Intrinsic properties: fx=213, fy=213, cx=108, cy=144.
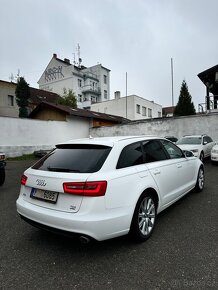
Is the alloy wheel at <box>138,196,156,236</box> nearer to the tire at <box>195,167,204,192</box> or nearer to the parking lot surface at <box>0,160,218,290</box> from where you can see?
the parking lot surface at <box>0,160,218,290</box>

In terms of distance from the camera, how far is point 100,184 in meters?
2.61

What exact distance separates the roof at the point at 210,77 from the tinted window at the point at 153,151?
19327mm

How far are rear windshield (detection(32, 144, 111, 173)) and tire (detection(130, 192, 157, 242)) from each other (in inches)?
33.4

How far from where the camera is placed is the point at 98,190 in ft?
8.52

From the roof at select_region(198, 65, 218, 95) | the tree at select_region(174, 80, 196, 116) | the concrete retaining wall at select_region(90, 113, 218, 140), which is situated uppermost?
the roof at select_region(198, 65, 218, 95)

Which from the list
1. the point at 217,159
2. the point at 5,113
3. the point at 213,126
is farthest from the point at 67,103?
the point at 217,159

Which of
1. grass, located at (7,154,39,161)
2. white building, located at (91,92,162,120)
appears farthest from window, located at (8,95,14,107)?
grass, located at (7,154,39,161)

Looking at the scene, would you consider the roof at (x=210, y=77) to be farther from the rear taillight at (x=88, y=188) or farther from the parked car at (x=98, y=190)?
the rear taillight at (x=88, y=188)

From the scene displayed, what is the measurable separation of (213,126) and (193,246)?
1486 cm

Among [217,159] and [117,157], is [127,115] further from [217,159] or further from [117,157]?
[117,157]

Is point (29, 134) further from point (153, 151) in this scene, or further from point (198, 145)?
point (153, 151)

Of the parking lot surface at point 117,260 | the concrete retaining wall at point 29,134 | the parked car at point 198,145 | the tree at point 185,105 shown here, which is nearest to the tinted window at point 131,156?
the parking lot surface at point 117,260

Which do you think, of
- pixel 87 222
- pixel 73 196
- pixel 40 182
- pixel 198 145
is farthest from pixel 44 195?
pixel 198 145

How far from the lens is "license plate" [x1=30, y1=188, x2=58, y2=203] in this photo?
2775 millimetres
